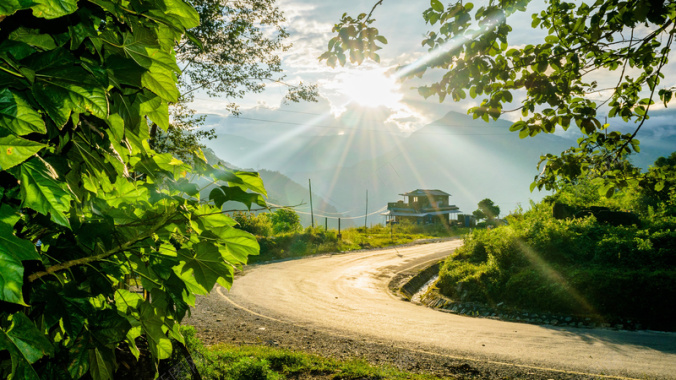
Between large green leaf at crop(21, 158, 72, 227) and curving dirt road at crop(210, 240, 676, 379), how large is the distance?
30.1 feet

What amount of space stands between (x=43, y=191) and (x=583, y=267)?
17.8m

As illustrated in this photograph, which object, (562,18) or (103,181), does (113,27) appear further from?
(562,18)

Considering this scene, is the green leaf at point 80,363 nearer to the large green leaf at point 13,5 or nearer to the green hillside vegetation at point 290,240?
the large green leaf at point 13,5

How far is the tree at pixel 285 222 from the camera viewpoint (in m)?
37.2

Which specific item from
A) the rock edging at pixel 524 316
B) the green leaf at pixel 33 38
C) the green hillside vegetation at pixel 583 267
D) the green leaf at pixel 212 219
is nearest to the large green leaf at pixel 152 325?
the green leaf at pixel 212 219

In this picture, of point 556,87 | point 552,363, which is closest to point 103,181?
point 556,87

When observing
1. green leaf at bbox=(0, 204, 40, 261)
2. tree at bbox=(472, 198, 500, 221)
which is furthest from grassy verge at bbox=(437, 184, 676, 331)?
tree at bbox=(472, 198, 500, 221)

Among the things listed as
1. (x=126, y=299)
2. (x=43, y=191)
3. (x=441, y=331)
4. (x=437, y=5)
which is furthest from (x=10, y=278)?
(x=441, y=331)

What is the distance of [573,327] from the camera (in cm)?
1236

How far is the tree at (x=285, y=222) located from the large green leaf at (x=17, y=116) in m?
36.2

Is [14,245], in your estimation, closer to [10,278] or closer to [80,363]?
[10,278]

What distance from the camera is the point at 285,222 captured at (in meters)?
38.0

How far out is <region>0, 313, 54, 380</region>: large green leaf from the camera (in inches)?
31.3

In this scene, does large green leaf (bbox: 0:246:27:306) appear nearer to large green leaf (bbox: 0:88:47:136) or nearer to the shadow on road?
large green leaf (bbox: 0:88:47:136)
